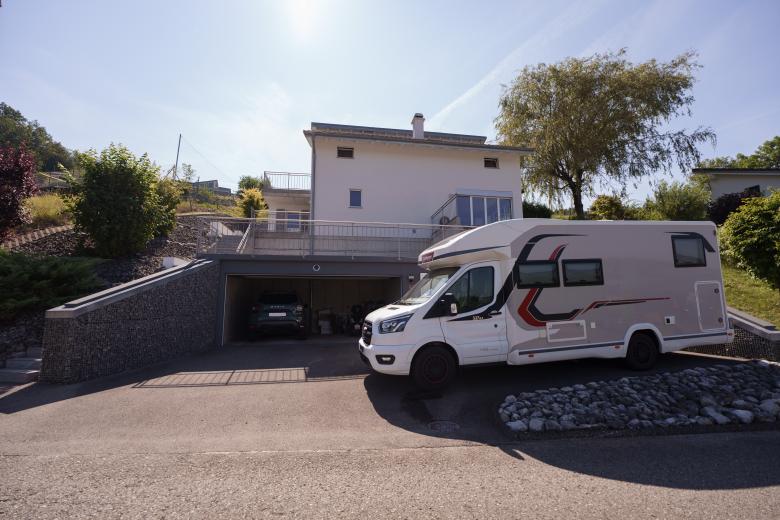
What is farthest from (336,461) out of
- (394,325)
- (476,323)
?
(476,323)

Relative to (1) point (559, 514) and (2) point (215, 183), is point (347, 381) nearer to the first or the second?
(1) point (559, 514)

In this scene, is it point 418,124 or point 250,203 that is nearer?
point 418,124

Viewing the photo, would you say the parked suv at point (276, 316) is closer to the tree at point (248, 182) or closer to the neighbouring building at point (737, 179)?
the neighbouring building at point (737, 179)

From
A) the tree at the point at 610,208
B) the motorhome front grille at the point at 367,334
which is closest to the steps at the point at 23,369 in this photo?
the motorhome front grille at the point at 367,334

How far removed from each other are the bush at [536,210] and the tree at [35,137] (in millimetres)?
59679

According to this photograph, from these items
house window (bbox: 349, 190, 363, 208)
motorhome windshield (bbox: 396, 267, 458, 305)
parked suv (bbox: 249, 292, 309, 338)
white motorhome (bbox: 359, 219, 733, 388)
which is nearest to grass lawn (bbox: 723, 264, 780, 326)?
white motorhome (bbox: 359, 219, 733, 388)

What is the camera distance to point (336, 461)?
411cm

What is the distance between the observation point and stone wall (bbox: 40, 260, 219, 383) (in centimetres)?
685

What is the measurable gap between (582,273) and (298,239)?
8.42 metres

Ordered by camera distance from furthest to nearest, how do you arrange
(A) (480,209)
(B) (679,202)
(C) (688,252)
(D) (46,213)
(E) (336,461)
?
(B) (679,202)
(A) (480,209)
(D) (46,213)
(C) (688,252)
(E) (336,461)

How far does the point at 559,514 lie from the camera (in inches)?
121

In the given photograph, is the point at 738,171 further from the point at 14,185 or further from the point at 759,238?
the point at 14,185

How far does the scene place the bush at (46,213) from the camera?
13766 mm

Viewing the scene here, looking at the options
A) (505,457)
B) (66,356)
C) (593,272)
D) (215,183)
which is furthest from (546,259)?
(215,183)
